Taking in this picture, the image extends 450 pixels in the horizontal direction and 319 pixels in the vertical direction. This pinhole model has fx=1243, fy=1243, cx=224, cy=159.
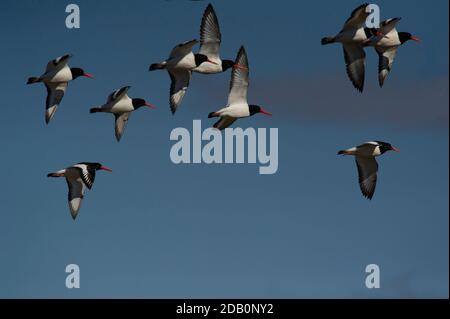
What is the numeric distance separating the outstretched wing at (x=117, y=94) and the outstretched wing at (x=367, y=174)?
5.07 metres

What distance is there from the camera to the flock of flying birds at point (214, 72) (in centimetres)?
2503

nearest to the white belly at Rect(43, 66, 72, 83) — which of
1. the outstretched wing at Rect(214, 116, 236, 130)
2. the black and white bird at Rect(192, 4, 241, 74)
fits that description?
the black and white bird at Rect(192, 4, 241, 74)

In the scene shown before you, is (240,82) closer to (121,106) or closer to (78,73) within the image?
(121,106)

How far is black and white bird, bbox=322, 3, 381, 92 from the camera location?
24547 mm

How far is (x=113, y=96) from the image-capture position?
85.6ft

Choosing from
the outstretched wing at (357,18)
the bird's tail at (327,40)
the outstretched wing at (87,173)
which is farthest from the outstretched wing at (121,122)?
the outstretched wing at (357,18)

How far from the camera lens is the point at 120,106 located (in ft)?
86.5

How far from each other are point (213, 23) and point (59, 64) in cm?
329

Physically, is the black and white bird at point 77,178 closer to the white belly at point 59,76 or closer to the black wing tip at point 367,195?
the white belly at point 59,76

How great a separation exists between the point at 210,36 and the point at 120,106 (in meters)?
2.53

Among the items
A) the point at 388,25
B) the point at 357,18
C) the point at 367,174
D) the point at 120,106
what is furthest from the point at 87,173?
the point at 388,25

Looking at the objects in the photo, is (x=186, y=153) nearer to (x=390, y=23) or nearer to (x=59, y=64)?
(x=59, y=64)

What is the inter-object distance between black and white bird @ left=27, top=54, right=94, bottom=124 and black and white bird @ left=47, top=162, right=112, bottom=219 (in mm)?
1139
